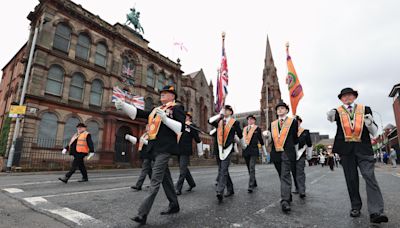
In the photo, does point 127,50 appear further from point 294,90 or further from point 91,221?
point 91,221

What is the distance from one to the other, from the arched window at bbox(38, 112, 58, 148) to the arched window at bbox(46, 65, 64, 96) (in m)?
1.93

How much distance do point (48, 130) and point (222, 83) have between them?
15.3 m

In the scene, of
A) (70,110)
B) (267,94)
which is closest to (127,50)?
(70,110)

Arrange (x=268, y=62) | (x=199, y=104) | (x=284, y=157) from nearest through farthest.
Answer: (x=284, y=157) < (x=199, y=104) < (x=268, y=62)

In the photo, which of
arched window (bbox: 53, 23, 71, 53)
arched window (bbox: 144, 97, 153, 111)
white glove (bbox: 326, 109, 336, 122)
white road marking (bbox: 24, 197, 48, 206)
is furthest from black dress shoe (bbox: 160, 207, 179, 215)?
arched window (bbox: 144, 97, 153, 111)

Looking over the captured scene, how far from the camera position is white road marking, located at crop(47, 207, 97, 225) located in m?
2.99

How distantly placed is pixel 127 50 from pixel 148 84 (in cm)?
425

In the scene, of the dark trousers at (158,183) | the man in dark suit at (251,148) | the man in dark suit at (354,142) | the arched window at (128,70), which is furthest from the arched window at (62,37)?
the man in dark suit at (354,142)

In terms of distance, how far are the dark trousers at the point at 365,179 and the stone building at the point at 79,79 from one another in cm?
1742

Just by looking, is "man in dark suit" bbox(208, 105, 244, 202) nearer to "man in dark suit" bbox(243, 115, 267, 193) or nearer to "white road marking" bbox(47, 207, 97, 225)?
"man in dark suit" bbox(243, 115, 267, 193)

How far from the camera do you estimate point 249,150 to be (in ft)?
20.6

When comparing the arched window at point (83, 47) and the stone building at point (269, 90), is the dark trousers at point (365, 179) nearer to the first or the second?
the arched window at point (83, 47)

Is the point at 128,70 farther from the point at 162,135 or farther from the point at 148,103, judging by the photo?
Result: the point at 162,135

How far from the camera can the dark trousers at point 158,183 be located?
9.37ft
